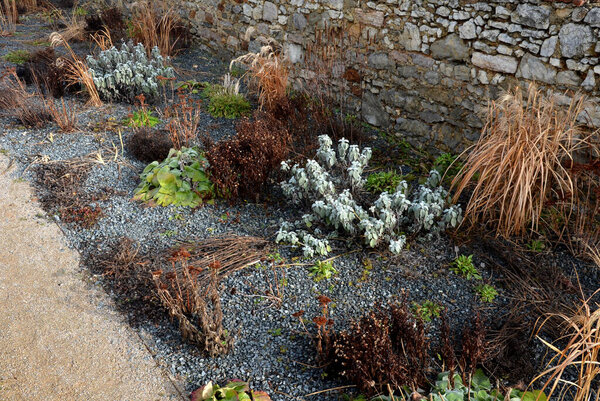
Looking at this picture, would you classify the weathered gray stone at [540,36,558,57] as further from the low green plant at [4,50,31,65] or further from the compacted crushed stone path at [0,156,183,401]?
the low green plant at [4,50,31,65]

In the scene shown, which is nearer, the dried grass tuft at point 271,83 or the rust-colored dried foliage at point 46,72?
the dried grass tuft at point 271,83

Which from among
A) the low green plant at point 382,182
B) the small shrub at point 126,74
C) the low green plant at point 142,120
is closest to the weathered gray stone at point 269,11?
the small shrub at point 126,74

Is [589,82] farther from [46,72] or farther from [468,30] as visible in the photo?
[46,72]

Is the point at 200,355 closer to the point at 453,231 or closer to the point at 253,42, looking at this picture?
the point at 453,231

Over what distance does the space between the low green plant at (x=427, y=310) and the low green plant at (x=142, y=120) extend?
3573mm

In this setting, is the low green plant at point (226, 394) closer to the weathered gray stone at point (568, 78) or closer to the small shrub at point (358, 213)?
the small shrub at point (358, 213)

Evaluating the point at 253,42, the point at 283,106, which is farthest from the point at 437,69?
the point at 253,42

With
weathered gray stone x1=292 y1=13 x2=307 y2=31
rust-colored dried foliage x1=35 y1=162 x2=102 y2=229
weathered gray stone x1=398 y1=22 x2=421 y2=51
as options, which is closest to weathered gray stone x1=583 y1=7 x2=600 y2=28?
weathered gray stone x1=398 y1=22 x2=421 y2=51

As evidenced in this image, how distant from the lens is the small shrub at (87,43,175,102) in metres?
5.90

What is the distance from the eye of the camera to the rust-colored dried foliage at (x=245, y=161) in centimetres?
423

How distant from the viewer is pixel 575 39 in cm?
379

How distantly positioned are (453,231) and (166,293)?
7.17ft

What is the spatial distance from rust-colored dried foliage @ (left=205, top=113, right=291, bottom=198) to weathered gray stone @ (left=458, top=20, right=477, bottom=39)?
1.85 meters

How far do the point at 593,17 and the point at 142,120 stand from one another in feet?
14.2
